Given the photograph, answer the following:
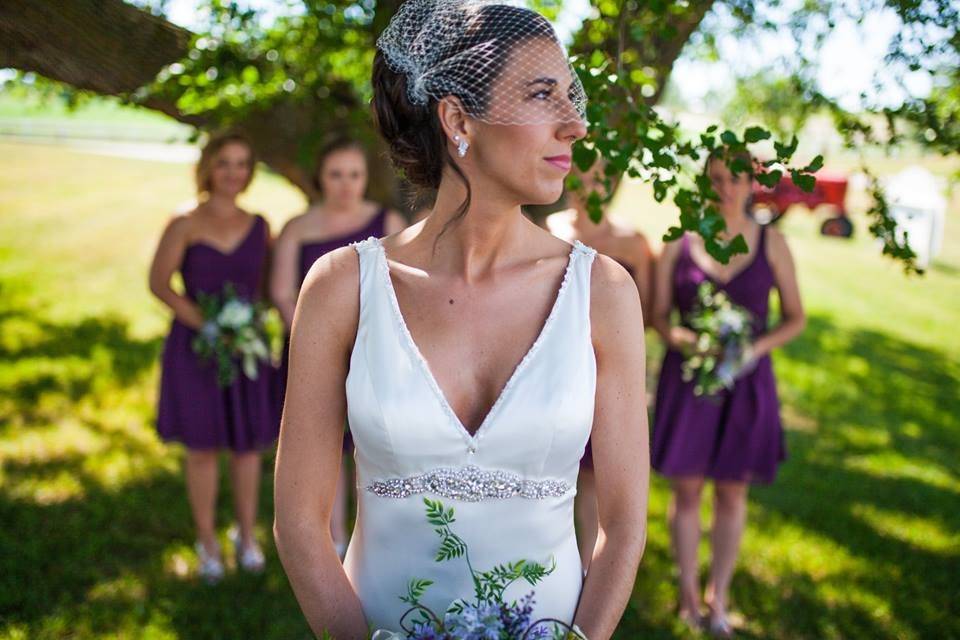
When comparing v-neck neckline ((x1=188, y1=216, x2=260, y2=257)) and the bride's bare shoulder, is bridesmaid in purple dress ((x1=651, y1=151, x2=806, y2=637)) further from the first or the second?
the bride's bare shoulder

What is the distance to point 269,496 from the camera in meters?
6.25

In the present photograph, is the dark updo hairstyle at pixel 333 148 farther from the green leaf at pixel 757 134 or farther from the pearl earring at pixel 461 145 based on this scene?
the pearl earring at pixel 461 145

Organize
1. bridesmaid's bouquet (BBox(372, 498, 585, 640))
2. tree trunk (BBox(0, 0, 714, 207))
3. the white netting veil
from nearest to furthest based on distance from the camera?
bridesmaid's bouquet (BBox(372, 498, 585, 640))
the white netting veil
tree trunk (BBox(0, 0, 714, 207))

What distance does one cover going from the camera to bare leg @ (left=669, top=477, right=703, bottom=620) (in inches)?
187

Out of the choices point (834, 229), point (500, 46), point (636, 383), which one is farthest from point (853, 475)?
point (834, 229)

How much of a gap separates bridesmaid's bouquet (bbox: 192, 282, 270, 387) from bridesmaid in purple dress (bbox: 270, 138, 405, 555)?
0.17m

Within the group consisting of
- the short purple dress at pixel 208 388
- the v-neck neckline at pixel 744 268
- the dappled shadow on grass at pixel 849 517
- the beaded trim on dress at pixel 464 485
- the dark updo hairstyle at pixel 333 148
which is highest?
the dark updo hairstyle at pixel 333 148

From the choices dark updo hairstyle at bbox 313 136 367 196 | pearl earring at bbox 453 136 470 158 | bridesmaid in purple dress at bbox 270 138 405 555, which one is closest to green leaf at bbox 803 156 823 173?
pearl earring at bbox 453 136 470 158

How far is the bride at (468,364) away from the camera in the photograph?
209 cm

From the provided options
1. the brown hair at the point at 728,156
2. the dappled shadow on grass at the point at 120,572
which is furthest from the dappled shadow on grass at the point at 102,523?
the brown hair at the point at 728,156

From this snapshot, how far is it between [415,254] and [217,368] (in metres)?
3.12

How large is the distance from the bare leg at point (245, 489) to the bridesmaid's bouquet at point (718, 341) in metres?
2.62

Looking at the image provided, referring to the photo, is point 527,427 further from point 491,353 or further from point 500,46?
point 500,46

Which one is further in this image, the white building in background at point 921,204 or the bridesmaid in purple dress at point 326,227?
the bridesmaid in purple dress at point 326,227
